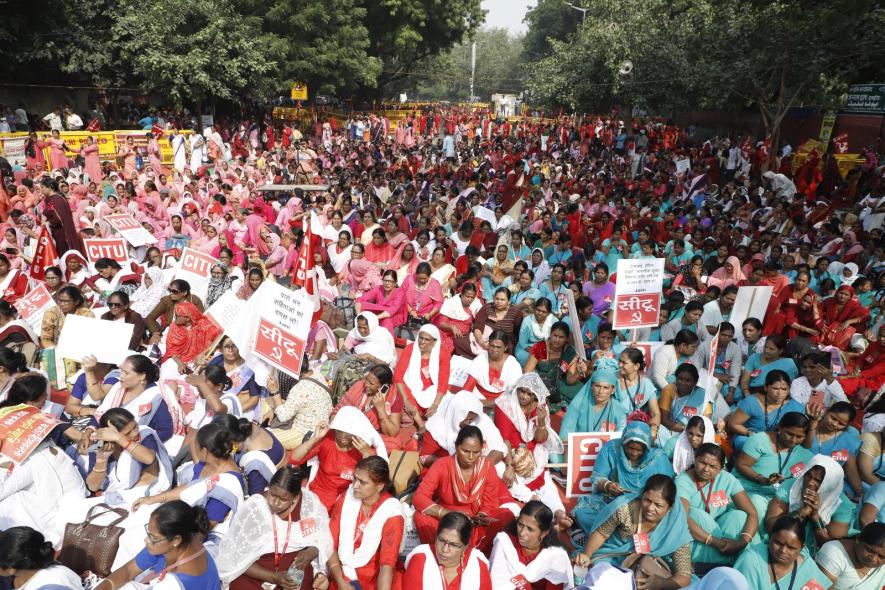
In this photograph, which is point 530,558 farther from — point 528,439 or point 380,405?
point 380,405

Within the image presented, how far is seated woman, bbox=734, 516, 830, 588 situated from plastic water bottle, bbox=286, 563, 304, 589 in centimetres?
232

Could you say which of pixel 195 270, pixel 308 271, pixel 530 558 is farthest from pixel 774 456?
pixel 195 270

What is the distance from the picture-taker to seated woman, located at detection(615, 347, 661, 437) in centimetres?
509

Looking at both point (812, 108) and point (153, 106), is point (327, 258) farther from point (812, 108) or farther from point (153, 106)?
point (153, 106)

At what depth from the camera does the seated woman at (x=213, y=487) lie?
Result: 360cm

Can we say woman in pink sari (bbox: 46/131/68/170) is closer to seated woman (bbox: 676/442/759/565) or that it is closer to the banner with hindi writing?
the banner with hindi writing

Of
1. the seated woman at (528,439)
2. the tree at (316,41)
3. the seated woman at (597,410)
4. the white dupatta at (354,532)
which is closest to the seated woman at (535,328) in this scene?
the seated woman at (597,410)

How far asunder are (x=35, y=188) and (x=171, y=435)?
400 inches

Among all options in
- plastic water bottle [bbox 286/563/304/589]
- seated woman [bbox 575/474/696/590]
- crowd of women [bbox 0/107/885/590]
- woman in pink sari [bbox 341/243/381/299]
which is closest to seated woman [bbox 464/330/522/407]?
crowd of women [bbox 0/107/885/590]

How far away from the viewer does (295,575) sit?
334 centimetres

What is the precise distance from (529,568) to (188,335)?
13.8 ft

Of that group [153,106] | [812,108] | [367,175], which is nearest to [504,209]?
[367,175]

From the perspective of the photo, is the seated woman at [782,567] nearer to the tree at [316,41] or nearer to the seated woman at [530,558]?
the seated woman at [530,558]

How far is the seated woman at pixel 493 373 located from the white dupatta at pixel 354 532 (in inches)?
74.4
